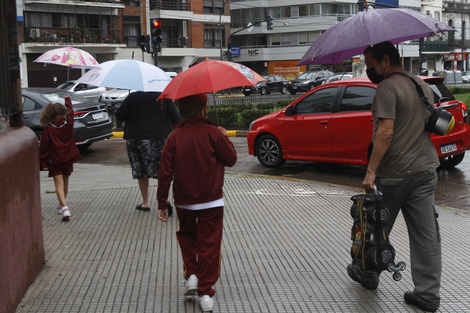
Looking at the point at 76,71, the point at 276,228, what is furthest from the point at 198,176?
the point at 76,71

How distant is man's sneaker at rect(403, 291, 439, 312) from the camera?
14.1ft

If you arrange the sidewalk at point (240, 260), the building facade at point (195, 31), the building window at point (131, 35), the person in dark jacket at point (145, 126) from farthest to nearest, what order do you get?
the building window at point (131, 35) < the building facade at point (195, 31) < the person in dark jacket at point (145, 126) < the sidewalk at point (240, 260)

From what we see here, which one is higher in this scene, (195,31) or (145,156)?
(195,31)

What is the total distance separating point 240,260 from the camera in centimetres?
559

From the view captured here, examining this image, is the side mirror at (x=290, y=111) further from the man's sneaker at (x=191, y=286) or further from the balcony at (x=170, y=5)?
the balcony at (x=170, y=5)

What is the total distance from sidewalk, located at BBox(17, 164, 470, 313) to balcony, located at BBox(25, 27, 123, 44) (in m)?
37.1

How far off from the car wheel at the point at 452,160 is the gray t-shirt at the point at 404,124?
715cm

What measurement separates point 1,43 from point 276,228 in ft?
11.7

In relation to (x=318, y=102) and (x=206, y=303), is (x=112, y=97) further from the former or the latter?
(x=206, y=303)

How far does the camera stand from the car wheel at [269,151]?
1170cm

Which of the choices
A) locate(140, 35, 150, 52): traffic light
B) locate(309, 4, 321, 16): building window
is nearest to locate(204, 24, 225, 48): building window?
locate(309, 4, 321, 16): building window

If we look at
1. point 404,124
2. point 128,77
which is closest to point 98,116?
point 128,77

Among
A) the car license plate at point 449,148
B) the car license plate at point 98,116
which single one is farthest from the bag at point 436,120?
the car license plate at point 98,116

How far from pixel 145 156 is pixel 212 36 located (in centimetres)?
5308
